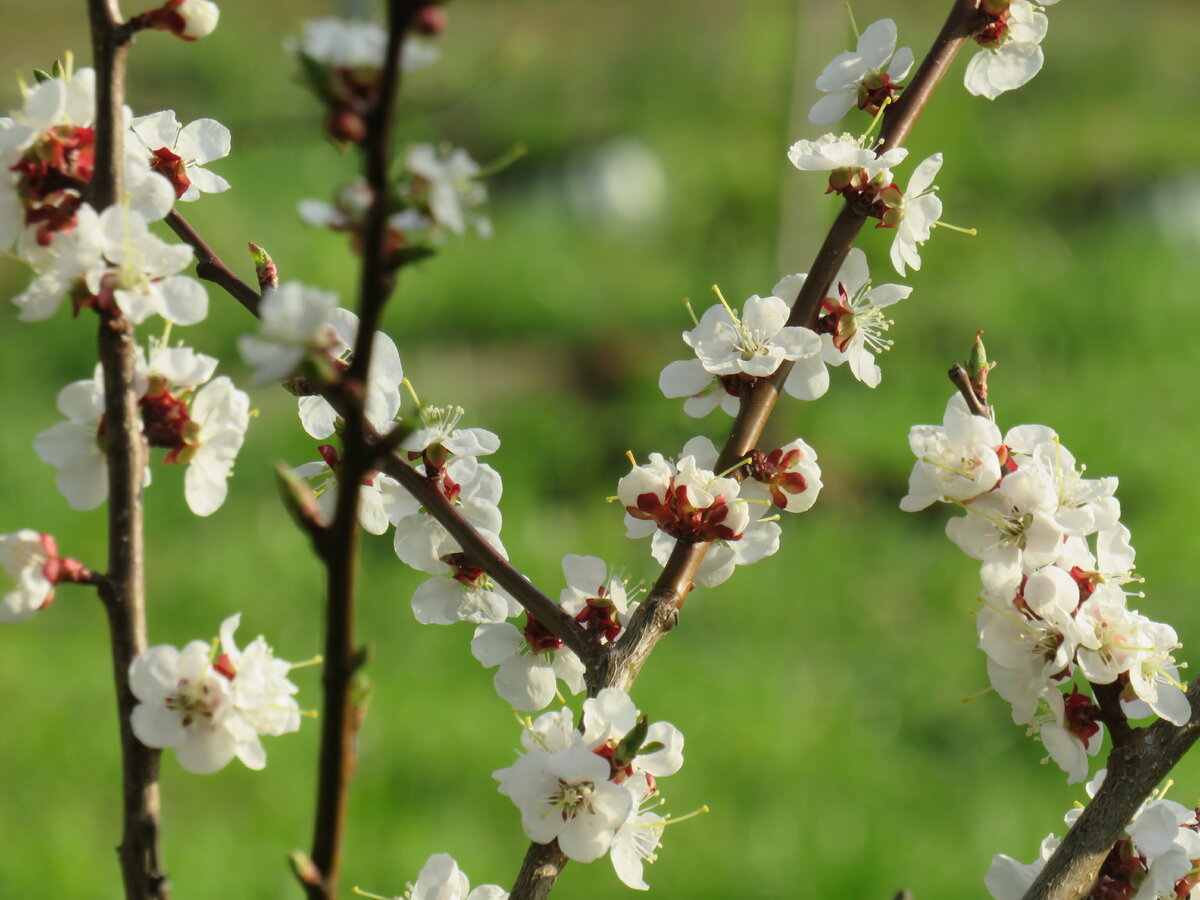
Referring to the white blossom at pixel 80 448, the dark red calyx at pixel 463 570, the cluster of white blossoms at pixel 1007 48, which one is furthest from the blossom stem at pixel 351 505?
the cluster of white blossoms at pixel 1007 48

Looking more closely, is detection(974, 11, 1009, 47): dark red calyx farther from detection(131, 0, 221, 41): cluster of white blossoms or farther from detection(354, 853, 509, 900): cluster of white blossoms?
detection(354, 853, 509, 900): cluster of white blossoms

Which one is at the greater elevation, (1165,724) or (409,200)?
(409,200)

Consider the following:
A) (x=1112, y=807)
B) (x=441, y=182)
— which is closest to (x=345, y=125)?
(x=441, y=182)

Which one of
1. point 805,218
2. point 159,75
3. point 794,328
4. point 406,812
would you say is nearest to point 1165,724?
point 794,328

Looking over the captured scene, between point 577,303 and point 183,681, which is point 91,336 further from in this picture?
point 183,681

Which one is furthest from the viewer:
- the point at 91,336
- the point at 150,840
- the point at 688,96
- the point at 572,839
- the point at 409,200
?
the point at 688,96

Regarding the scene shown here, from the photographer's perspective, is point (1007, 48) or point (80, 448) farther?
point (1007, 48)

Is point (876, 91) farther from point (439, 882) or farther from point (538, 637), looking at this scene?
point (439, 882)
